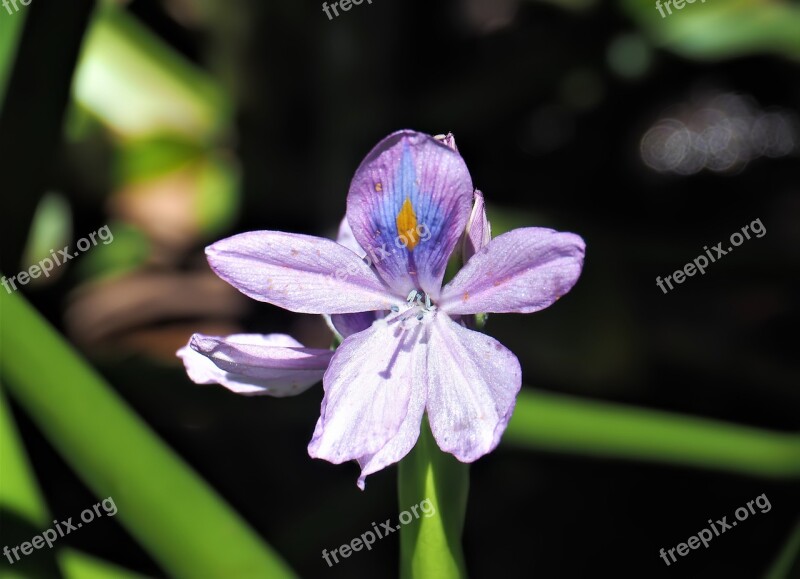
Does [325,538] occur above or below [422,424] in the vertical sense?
below

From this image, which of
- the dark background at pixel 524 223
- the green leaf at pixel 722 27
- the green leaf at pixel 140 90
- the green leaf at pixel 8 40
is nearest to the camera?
the green leaf at pixel 8 40

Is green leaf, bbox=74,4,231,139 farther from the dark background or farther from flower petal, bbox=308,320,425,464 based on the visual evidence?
flower petal, bbox=308,320,425,464

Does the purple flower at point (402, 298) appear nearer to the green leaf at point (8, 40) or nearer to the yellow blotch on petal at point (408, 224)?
the yellow blotch on petal at point (408, 224)

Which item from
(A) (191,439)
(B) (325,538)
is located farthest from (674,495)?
(A) (191,439)

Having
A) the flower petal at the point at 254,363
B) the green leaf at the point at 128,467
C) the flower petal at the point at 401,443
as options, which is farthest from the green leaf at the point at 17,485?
the flower petal at the point at 401,443

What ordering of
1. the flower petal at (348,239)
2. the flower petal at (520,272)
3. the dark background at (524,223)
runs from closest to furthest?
the flower petal at (520,272) → the flower petal at (348,239) → the dark background at (524,223)

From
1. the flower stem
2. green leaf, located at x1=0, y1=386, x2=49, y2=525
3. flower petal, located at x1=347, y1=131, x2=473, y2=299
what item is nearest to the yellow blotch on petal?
flower petal, located at x1=347, y1=131, x2=473, y2=299

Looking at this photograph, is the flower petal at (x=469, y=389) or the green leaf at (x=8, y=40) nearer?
the flower petal at (x=469, y=389)

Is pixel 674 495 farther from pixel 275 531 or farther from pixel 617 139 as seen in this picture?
pixel 617 139
